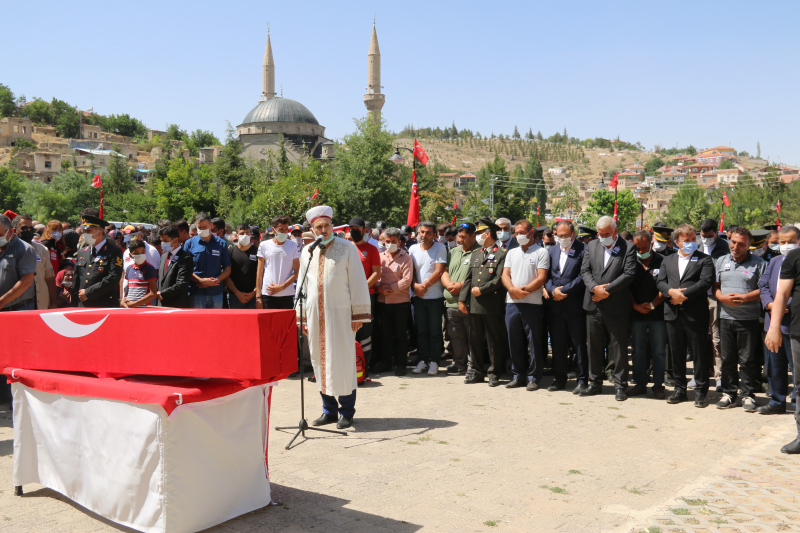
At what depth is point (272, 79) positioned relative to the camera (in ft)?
324

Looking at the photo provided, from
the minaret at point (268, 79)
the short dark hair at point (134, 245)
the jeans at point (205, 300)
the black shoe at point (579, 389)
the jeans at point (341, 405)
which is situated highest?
the minaret at point (268, 79)

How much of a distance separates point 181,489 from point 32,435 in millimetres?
1744

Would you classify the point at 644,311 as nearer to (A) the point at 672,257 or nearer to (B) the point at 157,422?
(A) the point at 672,257

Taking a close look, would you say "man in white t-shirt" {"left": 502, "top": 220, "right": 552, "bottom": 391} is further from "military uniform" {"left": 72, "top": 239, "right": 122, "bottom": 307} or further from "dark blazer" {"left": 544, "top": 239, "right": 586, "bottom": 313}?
"military uniform" {"left": 72, "top": 239, "right": 122, "bottom": 307}

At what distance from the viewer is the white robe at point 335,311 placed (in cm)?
666

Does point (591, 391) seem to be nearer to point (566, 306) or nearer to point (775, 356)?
point (566, 306)

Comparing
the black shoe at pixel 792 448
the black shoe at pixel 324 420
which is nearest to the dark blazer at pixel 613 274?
the black shoe at pixel 792 448

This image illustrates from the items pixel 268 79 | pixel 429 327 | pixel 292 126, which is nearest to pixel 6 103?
pixel 268 79

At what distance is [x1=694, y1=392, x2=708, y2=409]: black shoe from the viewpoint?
7.91m

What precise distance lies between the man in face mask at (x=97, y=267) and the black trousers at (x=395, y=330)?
13.0 ft

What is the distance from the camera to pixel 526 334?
9.11 metres

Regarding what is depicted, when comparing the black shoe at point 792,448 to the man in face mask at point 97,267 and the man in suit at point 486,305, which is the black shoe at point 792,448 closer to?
the man in suit at point 486,305

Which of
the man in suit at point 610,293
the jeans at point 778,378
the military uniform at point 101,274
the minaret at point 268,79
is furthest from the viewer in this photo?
the minaret at point 268,79

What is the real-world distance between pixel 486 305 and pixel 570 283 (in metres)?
1.22
